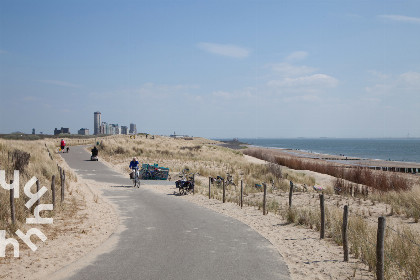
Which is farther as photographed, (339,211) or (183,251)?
(339,211)

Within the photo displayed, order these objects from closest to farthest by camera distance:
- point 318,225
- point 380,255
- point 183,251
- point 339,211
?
1. point 380,255
2. point 183,251
3. point 318,225
4. point 339,211

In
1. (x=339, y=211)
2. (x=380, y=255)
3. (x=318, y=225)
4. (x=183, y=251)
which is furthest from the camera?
(x=339, y=211)

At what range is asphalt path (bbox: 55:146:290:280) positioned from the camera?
298 inches

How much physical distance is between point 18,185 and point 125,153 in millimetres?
33098

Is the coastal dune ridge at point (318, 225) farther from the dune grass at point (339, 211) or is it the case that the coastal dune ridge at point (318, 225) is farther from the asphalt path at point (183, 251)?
the asphalt path at point (183, 251)

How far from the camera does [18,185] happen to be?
13555 millimetres

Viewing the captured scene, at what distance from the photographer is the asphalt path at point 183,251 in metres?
7.56

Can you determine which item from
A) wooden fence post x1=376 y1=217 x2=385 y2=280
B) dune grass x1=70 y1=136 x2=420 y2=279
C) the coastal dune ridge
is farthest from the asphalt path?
dune grass x1=70 y1=136 x2=420 y2=279

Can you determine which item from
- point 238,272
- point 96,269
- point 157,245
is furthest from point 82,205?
point 238,272

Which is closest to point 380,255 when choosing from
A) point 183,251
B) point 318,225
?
point 183,251

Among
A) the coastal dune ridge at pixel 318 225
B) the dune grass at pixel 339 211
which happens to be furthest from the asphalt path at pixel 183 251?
the dune grass at pixel 339 211

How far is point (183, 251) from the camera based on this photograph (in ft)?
30.1

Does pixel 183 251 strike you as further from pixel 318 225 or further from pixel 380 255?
pixel 318 225

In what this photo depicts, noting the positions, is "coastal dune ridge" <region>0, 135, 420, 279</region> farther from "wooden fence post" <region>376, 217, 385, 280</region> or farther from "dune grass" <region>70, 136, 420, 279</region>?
"wooden fence post" <region>376, 217, 385, 280</region>
